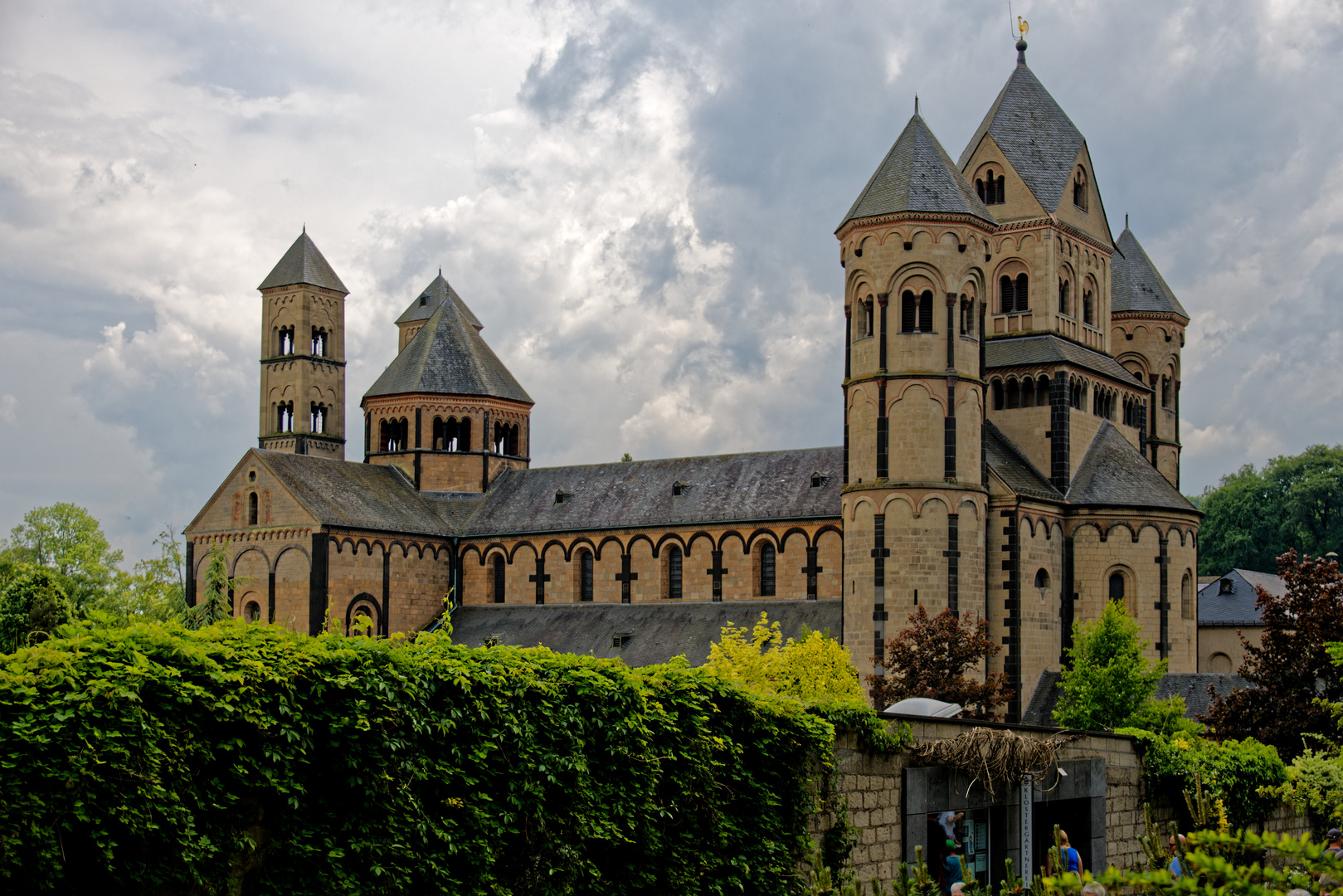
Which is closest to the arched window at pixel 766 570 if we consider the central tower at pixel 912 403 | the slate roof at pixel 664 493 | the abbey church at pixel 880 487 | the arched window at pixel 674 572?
the abbey church at pixel 880 487

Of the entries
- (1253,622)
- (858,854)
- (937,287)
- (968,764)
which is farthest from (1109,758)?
(1253,622)

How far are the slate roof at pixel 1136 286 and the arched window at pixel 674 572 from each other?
2239cm

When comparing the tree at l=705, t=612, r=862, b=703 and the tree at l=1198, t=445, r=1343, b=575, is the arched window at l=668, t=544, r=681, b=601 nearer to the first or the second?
the tree at l=705, t=612, r=862, b=703

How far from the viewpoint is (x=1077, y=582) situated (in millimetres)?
50656

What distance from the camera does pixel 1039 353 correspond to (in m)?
53.4

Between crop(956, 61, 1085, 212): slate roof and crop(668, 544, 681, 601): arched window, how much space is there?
64.5 ft

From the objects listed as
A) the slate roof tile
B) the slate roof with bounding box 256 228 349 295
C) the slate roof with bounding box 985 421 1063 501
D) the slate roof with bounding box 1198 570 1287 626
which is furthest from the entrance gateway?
the slate roof with bounding box 256 228 349 295

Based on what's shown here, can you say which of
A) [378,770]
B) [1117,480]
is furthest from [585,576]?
[378,770]

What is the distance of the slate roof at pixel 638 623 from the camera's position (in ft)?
174

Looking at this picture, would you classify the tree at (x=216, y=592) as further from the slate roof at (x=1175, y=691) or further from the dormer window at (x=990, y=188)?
the dormer window at (x=990, y=188)

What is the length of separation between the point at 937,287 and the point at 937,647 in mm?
12486

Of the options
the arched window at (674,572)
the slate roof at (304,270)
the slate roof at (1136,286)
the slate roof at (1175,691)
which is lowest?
the slate roof at (1175,691)

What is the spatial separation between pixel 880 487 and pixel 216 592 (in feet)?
91.8

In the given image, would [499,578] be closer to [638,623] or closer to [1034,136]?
[638,623]
